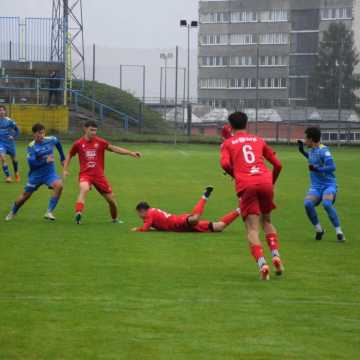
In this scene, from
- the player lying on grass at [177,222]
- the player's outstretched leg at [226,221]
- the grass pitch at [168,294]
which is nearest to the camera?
the grass pitch at [168,294]

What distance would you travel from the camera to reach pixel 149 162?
34.9m

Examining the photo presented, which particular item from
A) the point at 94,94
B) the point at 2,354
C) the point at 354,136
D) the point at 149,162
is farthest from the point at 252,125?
the point at 2,354

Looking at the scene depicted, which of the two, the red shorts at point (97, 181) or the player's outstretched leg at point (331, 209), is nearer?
the player's outstretched leg at point (331, 209)

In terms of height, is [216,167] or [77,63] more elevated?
[77,63]

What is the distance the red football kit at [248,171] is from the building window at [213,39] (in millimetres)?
56077

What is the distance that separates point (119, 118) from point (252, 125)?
7.74m

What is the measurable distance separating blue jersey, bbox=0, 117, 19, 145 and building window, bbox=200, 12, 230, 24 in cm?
4176

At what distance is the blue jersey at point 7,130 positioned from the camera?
2559 cm

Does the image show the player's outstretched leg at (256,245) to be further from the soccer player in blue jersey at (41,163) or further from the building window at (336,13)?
the building window at (336,13)

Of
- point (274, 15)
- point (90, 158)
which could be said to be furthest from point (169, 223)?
point (274, 15)

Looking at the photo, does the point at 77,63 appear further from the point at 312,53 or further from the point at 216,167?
the point at 216,167

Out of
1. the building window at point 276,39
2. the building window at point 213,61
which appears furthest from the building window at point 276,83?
the building window at point 213,61

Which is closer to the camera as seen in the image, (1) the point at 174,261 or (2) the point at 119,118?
(1) the point at 174,261

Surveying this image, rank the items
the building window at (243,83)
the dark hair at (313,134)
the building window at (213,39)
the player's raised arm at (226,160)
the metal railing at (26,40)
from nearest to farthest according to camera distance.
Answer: the player's raised arm at (226,160) → the dark hair at (313,134) → the metal railing at (26,40) → the building window at (243,83) → the building window at (213,39)
